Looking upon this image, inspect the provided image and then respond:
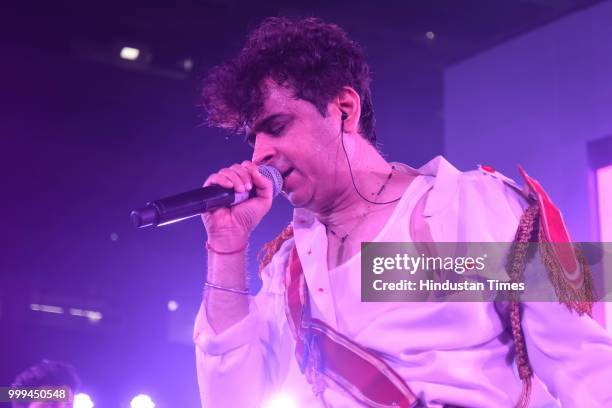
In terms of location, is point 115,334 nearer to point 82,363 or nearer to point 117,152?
point 82,363

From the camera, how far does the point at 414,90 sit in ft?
13.6

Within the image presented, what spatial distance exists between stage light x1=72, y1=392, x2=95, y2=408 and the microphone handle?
3318 millimetres

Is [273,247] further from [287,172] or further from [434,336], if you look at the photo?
[434,336]

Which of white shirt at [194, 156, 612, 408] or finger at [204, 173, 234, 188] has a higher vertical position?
finger at [204, 173, 234, 188]

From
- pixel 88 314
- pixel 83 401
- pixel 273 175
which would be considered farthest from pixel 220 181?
pixel 88 314

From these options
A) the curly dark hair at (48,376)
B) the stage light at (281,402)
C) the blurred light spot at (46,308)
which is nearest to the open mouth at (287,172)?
the stage light at (281,402)

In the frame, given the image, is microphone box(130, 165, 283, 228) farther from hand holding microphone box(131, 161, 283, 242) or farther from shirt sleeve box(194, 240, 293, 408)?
shirt sleeve box(194, 240, 293, 408)

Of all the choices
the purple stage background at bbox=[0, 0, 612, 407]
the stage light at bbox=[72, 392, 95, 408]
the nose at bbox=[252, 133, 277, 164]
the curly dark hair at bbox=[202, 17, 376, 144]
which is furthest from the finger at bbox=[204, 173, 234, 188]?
the stage light at bbox=[72, 392, 95, 408]

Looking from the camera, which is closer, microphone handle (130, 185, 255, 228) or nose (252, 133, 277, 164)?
microphone handle (130, 185, 255, 228)

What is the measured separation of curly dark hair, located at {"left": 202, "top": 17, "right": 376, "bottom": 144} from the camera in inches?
66.1

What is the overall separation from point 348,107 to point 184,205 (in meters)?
0.58

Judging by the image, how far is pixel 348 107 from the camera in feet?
5.71

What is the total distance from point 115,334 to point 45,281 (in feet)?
2.49

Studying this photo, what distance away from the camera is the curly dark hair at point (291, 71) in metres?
1.68
